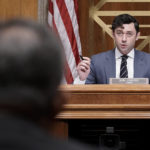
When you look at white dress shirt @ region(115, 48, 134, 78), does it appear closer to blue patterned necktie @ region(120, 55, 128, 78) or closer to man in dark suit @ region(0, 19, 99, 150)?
blue patterned necktie @ region(120, 55, 128, 78)

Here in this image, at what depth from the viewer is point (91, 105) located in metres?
2.76

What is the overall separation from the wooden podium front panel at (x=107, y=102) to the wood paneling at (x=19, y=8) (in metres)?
2.35

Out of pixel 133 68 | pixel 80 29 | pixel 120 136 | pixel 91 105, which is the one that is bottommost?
pixel 120 136

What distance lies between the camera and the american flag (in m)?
4.73

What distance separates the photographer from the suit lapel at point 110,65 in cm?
360

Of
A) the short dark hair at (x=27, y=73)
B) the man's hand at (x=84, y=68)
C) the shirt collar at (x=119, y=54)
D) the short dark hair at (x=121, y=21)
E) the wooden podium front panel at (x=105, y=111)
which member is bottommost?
the wooden podium front panel at (x=105, y=111)

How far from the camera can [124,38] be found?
374cm

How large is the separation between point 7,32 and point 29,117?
0.11 metres

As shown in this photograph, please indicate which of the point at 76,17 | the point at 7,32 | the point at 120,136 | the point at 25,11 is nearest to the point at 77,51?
the point at 76,17

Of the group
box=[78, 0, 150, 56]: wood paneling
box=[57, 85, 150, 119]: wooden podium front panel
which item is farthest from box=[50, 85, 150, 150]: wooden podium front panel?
box=[78, 0, 150, 56]: wood paneling

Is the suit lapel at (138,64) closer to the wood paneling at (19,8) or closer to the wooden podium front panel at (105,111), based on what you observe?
the wooden podium front panel at (105,111)

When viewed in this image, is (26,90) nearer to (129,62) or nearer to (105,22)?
(129,62)

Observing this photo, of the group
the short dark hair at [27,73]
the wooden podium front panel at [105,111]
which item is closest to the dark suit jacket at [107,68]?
the wooden podium front panel at [105,111]

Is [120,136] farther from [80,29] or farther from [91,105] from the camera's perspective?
[80,29]
